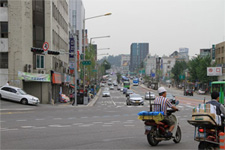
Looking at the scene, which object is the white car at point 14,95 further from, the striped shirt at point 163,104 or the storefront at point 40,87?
the striped shirt at point 163,104

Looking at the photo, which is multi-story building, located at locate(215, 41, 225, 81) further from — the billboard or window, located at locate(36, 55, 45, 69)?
window, located at locate(36, 55, 45, 69)

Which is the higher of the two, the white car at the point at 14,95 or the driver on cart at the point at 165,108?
the driver on cart at the point at 165,108

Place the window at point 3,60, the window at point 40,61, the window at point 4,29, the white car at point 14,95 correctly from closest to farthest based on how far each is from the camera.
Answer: the white car at point 14,95 → the window at point 3,60 → the window at point 4,29 → the window at point 40,61

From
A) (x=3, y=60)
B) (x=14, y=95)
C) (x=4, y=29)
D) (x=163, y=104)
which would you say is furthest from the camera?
(x=4, y=29)

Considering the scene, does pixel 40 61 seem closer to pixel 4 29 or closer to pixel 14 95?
pixel 4 29

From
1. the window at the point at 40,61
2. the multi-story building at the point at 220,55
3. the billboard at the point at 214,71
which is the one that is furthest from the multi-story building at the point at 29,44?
the multi-story building at the point at 220,55

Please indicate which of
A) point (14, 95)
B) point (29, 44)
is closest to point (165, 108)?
point (14, 95)

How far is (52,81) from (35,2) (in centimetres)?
1028

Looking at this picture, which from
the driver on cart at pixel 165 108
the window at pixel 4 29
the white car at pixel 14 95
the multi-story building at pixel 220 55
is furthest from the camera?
the multi-story building at pixel 220 55

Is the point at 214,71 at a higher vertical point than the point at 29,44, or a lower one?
lower

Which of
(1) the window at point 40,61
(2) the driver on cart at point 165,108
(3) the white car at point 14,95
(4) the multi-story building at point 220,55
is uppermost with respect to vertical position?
(4) the multi-story building at point 220,55

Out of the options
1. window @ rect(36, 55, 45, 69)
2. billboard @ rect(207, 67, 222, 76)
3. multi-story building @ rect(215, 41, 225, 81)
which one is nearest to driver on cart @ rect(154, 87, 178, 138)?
window @ rect(36, 55, 45, 69)

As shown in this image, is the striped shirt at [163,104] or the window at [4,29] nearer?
the striped shirt at [163,104]

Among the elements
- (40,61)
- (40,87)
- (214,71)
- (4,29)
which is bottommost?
(40,87)
